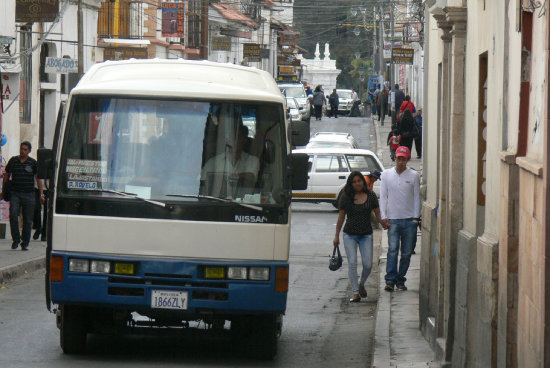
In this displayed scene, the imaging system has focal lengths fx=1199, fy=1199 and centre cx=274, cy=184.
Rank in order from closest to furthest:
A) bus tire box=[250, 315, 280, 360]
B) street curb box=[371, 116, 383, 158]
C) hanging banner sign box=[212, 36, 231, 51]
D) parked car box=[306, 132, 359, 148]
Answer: bus tire box=[250, 315, 280, 360]
parked car box=[306, 132, 359, 148]
street curb box=[371, 116, 383, 158]
hanging banner sign box=[212, 36, 231, 51]

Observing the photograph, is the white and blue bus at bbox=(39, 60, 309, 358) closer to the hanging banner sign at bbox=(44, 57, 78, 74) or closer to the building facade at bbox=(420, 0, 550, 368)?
the building facade at bbox=(420, 0, 550, 368)

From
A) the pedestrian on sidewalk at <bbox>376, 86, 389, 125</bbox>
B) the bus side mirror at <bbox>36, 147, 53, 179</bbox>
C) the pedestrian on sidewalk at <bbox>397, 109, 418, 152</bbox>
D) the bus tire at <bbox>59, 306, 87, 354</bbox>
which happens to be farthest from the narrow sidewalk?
the pedestrian on sidewalk at <bbox>376, 86, 389, 125</bbox>

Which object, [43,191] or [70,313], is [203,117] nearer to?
[70,313]

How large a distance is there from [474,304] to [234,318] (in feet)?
9.69

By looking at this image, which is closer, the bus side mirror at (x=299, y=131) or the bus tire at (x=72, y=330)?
the bus tire at (x=72, y=330)

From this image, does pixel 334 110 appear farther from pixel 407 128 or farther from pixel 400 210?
pixel 400 210

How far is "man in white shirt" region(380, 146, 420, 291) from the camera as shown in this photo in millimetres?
15875

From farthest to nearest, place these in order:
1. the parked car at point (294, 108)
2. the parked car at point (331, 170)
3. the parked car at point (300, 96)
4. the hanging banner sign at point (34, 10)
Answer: the parked car at point (300, 96)
the parked car at point (294, 108)
the parked car at point (331, 170)
the hanging banner sign at point (34, 10)

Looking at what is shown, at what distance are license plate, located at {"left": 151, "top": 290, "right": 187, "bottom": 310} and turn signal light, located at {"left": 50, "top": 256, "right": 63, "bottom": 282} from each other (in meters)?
0.83

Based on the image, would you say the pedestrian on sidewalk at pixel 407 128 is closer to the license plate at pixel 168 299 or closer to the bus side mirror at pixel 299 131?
the bus side mirror at pixel 299 131

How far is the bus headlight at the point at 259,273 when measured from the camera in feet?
34.6

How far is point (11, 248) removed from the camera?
66.3 ft

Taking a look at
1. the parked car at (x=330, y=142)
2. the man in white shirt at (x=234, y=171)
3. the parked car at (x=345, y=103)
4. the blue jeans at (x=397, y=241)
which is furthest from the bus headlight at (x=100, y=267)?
the parked car at (x=345, y=103)

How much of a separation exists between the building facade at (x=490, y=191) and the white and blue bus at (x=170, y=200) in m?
1.49
